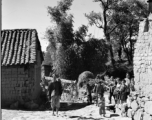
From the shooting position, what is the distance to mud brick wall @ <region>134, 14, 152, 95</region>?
1220 centimetres

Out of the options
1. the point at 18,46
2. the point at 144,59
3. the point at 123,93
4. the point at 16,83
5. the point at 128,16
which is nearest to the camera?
the point at 123,93

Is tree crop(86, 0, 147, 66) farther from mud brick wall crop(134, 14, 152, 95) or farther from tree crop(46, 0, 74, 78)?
mud brick wall crop(134, 14, 152, 95)

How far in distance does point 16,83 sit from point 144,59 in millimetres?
7206

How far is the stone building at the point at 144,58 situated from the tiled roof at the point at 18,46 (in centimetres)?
589

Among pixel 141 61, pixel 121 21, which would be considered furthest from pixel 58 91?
pixel 121 21

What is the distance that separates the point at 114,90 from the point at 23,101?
4874 mm

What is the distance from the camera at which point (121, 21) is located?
32.1 m

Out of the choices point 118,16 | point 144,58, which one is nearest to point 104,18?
point 118,16

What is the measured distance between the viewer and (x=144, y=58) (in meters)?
12.4

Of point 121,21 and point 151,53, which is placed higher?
point 121,21

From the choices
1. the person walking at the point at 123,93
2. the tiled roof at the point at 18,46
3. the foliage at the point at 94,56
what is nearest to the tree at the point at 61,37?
the foliage at the point at 94,56

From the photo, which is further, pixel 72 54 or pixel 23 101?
pixel 72 54

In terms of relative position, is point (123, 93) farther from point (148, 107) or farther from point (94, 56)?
point (94, 56)

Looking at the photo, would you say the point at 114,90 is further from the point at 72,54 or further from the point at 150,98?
the point at 72,54
